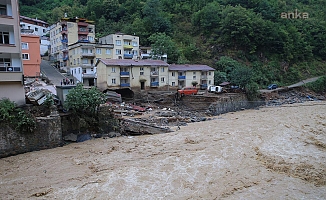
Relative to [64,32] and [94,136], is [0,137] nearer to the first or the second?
[94,136]

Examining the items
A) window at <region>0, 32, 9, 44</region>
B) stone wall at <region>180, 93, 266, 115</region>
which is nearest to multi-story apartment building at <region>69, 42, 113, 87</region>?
stone wall at <region>180, 93, 266, 115</region>

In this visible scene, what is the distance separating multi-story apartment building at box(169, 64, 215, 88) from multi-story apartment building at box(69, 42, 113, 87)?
38.9 ft

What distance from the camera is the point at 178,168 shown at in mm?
12109

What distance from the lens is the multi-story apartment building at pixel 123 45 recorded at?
40.4 metres

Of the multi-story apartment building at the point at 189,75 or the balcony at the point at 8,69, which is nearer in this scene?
the balcony at the point at 8,69

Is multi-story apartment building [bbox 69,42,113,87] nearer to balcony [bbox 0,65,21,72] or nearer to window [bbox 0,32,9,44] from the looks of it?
window [bbox 0,32,9,44]

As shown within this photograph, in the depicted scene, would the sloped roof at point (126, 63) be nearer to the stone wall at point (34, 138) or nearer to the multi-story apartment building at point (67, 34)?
the multi-story apartment building at point (67, 34)

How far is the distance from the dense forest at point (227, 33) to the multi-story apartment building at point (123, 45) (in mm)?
4015

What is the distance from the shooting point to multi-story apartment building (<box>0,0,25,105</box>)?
15915mm

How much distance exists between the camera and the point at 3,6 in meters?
16.5

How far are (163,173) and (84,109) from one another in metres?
9.08

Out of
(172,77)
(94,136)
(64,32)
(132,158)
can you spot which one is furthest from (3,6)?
(64,32)

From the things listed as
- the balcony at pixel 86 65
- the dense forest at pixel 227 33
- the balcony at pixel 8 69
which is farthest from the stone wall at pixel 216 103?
the balcony at pixel 8 69

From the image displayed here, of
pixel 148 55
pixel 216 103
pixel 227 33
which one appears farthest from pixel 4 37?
pixel 227 33
